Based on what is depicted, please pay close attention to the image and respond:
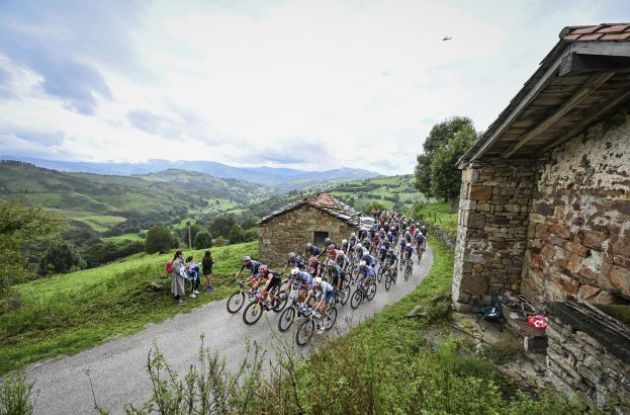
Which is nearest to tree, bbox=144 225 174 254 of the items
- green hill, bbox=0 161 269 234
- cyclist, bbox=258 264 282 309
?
cyclist, bbox=258 264 282 309

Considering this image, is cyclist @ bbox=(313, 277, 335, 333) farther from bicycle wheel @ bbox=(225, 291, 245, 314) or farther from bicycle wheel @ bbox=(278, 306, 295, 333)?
bicycle wheel @ bbox=(225, 291, 245, 314)

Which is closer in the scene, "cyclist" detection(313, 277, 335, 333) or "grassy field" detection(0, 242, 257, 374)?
"grassy field" detection(0, 242, 257, 374)

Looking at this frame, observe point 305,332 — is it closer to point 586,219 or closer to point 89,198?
point 586,219

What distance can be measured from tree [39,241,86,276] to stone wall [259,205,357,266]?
34.3 m

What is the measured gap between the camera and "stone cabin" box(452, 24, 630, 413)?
3.58 m

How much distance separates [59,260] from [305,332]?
145 feet

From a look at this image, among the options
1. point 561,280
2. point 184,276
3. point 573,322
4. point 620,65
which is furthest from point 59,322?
point 620,65

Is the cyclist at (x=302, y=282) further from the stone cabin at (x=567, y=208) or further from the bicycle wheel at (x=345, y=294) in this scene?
the stone cabin at (x=567, y=208)

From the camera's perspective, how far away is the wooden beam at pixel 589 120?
4370 mm

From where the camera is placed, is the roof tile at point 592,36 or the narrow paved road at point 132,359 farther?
the narrow paved road at point 132,359

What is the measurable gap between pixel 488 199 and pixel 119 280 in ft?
50.0

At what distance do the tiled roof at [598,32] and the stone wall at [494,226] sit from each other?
397 centimetres

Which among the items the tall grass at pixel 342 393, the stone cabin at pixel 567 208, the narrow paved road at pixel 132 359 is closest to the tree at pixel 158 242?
the narrow paved road at pixel 132 359

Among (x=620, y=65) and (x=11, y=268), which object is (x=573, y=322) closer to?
(x=620, y=65)
